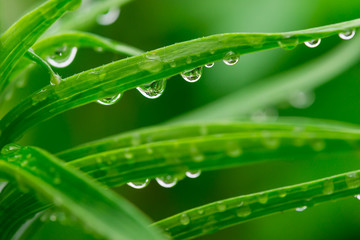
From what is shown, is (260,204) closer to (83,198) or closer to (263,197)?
(263,197)

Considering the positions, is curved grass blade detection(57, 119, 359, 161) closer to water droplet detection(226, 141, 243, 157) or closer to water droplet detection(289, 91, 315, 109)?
water droplet detection(226, 141, 243, 157)

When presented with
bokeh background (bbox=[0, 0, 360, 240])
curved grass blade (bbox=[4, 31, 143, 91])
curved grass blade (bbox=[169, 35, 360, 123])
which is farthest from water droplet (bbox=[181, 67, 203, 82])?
bokeh background (bbox=[0, 0, 360, 240])

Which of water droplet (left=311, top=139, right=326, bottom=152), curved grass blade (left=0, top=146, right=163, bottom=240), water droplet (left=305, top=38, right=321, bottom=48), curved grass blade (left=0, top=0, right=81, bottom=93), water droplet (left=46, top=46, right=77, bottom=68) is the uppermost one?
water droplet (left=46, top=46, right=77, bottom=68)

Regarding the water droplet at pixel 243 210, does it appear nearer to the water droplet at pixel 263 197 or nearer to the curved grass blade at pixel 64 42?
the water droplet at pixel 263 197

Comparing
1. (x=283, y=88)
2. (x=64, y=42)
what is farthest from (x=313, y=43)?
(x=283, y=88)

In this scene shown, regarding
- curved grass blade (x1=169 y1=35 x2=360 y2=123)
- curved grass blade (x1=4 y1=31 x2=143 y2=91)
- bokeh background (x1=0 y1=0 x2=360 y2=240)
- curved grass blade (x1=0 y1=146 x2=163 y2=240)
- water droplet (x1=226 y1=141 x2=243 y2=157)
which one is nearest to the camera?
curved grass blade (x1=0 y1=146 x2=163 y2=240)

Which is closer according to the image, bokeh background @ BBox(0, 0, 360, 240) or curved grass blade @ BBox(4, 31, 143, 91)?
curved grass blade @ BBox(4, 31, 143, 91)

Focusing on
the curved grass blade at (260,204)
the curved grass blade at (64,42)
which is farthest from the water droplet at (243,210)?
the curved grass blade at (64,42)

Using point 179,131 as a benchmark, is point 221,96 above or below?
above
